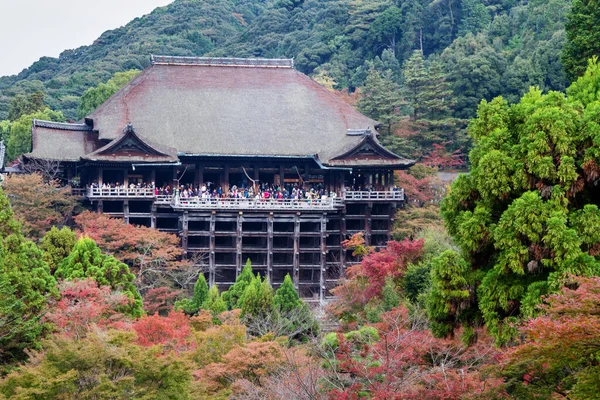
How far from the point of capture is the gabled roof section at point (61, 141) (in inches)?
1815

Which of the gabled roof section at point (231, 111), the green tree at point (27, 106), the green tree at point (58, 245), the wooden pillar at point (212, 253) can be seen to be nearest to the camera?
the green tree at point (58, 245)

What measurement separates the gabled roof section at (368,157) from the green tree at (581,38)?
12.5 m

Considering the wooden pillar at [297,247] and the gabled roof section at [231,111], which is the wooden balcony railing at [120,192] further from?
the wooden pillar at [297,247]

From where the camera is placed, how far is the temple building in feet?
149

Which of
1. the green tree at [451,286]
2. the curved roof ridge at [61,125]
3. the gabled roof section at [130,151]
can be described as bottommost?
the green tree at [451,286]

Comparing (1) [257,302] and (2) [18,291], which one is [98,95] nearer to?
(1) [257,302]

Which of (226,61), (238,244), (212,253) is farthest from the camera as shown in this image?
(226,61)

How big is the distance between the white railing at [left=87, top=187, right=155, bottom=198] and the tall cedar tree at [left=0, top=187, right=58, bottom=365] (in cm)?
1709

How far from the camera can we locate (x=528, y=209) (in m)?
18.3

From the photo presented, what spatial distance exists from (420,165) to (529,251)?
1247 inches

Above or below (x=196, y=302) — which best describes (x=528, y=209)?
above

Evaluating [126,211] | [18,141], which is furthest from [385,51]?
[126,211]

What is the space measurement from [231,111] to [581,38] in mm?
20547

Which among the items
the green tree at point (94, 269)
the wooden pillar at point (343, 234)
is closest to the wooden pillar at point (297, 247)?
the wooden pillar at point (343, 234)
